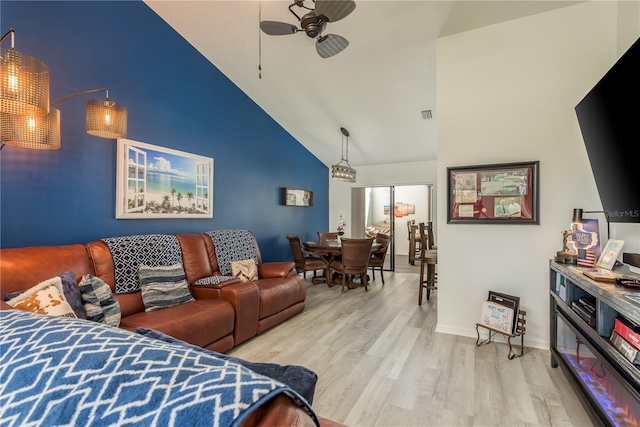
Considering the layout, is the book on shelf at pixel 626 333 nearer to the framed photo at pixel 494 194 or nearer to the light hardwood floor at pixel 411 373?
the light hardwood floor at pixel 411 373

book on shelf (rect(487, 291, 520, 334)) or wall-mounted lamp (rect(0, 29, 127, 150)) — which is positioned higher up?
wall-mounted lamp (rect(0, 29, 127, 150))

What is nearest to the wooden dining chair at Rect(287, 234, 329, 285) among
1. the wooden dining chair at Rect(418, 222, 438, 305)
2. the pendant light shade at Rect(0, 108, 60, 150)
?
the wooden dining chair at Rect(418, 222, 438, 305)

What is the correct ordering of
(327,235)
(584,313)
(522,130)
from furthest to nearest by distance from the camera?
(327,235)
(522,130)
(584,313)

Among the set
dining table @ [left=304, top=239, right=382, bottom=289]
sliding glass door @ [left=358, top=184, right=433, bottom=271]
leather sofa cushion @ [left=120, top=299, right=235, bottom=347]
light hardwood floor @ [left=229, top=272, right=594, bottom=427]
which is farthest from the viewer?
sliding glass door @ [left=358, top=184, right=433, bottom=271]

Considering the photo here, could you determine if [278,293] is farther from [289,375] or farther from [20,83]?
[20,83]

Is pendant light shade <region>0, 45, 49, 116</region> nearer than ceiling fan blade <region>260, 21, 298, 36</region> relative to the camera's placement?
Yes

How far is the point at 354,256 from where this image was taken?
4.75 m

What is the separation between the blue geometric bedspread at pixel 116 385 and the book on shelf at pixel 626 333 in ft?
5.15

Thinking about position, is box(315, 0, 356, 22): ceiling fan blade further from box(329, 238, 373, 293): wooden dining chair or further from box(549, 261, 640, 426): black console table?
box(329, 238, 373, 293): wooden dining chair

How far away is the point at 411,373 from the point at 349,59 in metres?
3.44

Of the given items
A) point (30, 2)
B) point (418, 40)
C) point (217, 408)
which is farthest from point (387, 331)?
point (30, 2)

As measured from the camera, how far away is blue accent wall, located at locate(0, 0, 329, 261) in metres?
2.29

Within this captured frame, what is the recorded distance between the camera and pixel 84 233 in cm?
265

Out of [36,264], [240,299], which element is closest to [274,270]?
[240,299]
